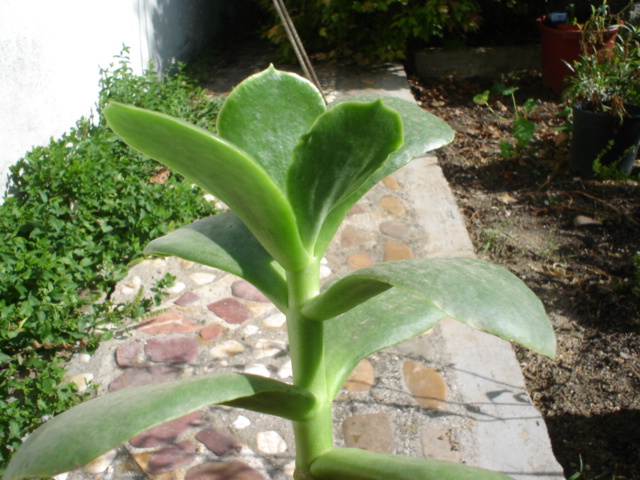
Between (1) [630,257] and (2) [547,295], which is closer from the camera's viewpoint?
(2) [547,295]

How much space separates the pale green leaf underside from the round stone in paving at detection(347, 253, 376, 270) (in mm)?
2750

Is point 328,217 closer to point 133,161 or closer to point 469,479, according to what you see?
point 469,479

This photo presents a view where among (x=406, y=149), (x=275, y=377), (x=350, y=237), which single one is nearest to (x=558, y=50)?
(x=350, y=237)

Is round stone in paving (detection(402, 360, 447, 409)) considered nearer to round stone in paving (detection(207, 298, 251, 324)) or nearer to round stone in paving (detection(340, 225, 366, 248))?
round stone in paving (detection(207, 298, 251, 324))

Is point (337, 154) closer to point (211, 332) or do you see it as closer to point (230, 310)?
point (211, 332)

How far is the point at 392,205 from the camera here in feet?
13.0

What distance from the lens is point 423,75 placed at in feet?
22.0

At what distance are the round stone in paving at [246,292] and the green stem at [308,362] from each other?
7.67 ft

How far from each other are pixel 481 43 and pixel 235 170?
7204 mm

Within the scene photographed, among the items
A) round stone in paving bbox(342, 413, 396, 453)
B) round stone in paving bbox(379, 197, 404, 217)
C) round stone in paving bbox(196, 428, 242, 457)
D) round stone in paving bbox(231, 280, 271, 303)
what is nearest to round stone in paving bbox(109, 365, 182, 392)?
round stone in paving bbox(196, 428, 242, 457)

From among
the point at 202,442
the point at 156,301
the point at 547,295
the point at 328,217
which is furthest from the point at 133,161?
the point at 328,217

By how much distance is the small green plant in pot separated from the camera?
0.50 metres

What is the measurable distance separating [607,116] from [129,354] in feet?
11.1

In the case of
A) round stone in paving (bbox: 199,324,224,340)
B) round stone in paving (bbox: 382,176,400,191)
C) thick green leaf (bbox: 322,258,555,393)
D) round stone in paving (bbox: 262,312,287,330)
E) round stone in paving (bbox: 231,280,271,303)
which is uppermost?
thick green leaf (bbox: 322,258,555,393)
